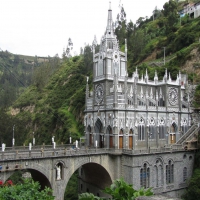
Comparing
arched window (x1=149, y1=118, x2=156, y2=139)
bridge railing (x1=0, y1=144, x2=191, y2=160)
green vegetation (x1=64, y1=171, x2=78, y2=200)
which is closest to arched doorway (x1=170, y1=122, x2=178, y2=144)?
bridge railing (x1=0, y1=144, x2=191, y2=160)

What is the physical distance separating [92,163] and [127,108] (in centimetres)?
842

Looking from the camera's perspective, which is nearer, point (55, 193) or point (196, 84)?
point (55, 193)

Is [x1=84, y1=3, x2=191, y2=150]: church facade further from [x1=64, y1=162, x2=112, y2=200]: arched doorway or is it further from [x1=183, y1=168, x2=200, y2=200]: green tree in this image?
[x1=183, y1=168, x2=200, y2=200]: green tree

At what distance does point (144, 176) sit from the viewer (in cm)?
3316

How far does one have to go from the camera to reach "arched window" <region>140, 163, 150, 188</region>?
108 ft

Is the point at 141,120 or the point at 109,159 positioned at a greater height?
the point at 141,120

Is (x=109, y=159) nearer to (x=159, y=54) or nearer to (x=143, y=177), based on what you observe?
(x=143, y=177)

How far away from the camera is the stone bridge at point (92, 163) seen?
2666cm

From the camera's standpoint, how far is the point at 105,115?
1385 inches

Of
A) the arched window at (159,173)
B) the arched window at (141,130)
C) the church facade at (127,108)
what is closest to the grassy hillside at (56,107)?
the church facade at (127,108)

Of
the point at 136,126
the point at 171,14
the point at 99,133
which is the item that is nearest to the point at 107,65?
the point at 136,126

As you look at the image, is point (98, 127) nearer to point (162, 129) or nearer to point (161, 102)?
point (162, 129)

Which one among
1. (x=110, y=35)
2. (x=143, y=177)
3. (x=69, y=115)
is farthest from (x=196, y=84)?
(x=69, y=115)

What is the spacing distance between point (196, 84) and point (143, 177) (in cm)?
1973
